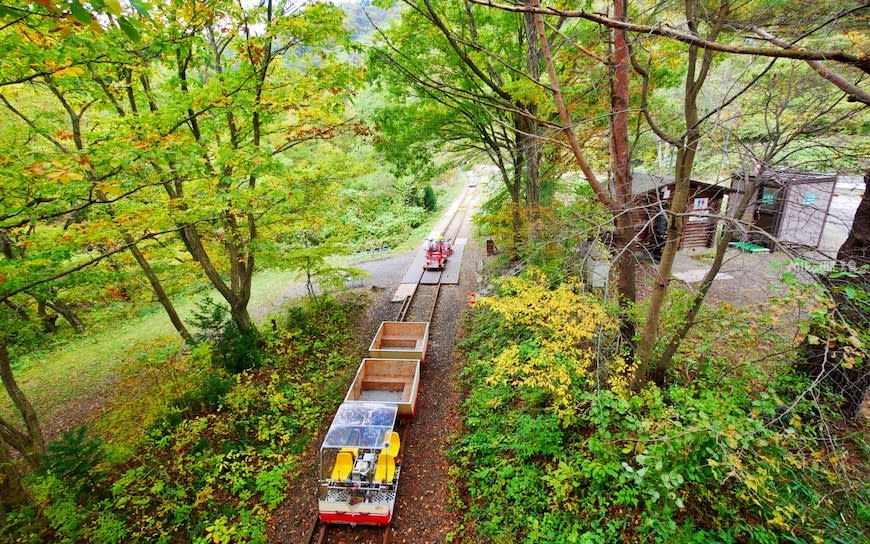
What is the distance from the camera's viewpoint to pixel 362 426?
23.6 ft

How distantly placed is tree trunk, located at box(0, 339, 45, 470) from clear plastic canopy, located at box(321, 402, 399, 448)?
5.15m

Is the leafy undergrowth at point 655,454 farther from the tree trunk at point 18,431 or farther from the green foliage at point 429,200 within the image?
the green foliage at point 429,200

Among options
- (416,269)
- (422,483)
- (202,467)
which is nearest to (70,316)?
(202,467)

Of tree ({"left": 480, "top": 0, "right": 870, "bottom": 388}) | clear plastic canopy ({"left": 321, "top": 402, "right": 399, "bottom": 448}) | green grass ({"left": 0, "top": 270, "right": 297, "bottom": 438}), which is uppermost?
tree ({"left": 480, "top": 0, "right": 870, "bottom": 388})

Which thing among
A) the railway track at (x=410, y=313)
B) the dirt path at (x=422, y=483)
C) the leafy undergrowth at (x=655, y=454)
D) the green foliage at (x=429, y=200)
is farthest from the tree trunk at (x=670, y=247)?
the green foliage at (x=429, y=200)

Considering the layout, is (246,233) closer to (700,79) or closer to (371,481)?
(371,481)

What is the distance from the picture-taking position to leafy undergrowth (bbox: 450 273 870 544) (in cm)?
424

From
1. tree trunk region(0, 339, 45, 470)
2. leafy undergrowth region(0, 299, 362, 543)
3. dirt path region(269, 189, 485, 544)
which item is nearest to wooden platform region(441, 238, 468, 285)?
dirt path region(269, 189, 485, 544)

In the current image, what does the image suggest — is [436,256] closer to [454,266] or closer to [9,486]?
[454,266]

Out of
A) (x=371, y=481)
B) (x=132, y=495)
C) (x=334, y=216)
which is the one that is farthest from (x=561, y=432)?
(x=334, y=216)

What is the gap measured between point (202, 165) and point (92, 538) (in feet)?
21.0

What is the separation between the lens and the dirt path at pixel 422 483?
6.38 metres

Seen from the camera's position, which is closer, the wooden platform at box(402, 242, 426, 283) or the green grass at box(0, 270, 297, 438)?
the green grass at box(0, 270, 297, 438)

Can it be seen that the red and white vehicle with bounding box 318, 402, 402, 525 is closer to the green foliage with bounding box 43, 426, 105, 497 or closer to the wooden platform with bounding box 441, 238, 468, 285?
the green foliage with bounding box 43, 426, 105, 497
